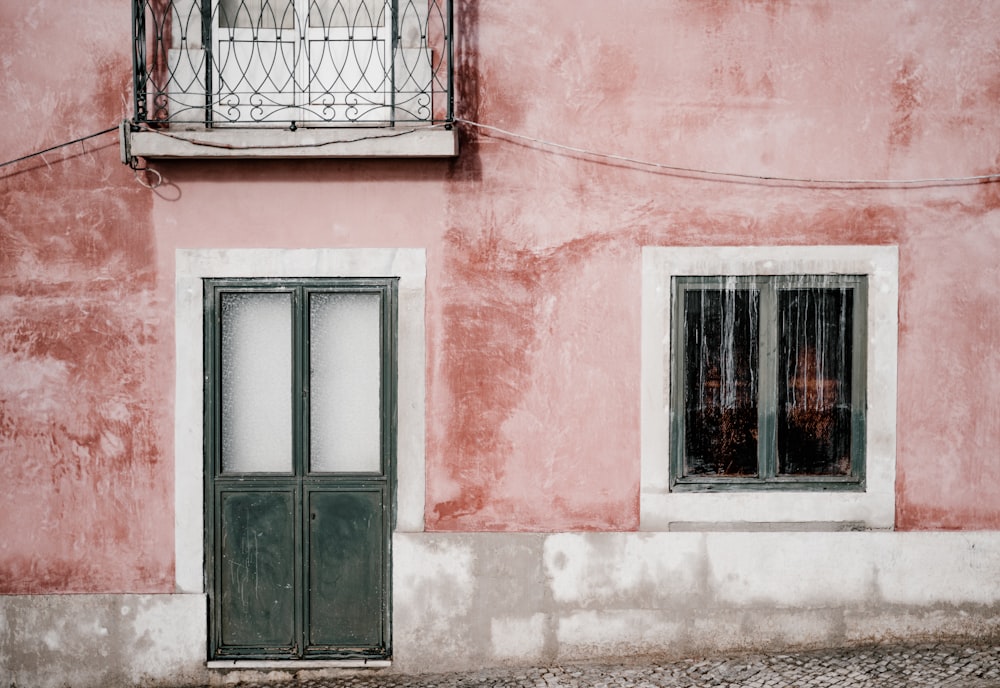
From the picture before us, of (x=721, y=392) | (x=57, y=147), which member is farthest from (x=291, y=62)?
(x=721, y=392)

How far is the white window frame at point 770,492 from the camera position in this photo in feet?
19.3

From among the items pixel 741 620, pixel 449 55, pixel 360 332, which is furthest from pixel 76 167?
pixel 741 620

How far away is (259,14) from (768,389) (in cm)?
421

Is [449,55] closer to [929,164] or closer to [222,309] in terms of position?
[222,309]

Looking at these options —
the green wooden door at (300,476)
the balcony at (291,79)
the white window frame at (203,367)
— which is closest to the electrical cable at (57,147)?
the balcony at (291,79)

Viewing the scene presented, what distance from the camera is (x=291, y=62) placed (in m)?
6.02

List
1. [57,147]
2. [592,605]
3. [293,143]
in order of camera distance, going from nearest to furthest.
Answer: [293,143]
[57,147]
[592,605]

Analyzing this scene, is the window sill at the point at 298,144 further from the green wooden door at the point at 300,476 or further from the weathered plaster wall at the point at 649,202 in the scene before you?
the green wooden door at the point at 300,476

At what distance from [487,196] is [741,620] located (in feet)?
10.7

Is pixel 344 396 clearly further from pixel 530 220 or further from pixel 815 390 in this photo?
pixel 815 390

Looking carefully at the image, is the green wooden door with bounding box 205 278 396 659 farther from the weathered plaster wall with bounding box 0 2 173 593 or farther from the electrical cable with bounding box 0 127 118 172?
the electrical cable with bounding box 0 127 118 172

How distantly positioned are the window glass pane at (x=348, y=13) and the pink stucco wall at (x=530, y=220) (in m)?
0.61

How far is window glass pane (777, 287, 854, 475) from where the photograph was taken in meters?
6.02

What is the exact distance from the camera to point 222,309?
5.99 meters
